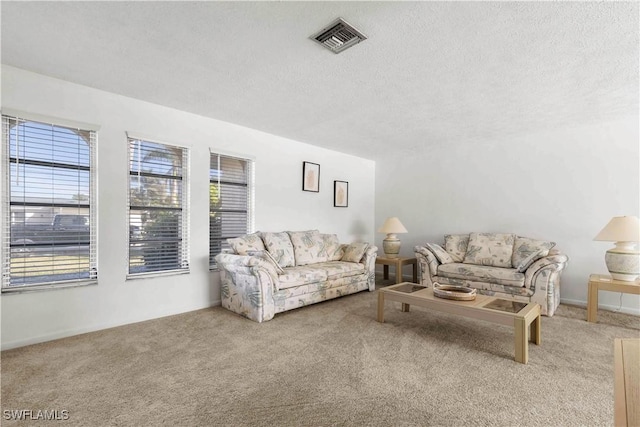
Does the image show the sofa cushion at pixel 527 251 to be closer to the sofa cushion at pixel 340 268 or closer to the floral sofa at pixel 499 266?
the floral sofa at pixel 499 266

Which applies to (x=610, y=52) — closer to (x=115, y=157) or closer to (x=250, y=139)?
(x=250, y=139)

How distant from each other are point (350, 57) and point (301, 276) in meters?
2.43

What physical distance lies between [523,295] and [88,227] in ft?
16.3

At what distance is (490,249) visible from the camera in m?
4.63

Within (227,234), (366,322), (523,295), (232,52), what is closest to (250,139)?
(227,234)

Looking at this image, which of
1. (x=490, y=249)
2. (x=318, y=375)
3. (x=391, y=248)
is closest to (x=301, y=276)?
(x=318, y=375)

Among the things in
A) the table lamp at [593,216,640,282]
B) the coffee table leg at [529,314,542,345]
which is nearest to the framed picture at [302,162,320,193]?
the coffee table leg at [529,314,542,345]

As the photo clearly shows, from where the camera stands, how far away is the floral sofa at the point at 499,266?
3768 millimetres

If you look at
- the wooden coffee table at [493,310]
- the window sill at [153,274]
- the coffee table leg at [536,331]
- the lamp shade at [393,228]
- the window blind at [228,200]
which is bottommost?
the coffee table leg at [536,331]

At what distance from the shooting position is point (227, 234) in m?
4.30

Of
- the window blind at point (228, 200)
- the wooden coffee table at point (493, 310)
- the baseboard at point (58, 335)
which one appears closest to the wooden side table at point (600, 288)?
the wooden coffee table at point (493, 310)

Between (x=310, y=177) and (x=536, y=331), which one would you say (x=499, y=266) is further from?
(x=310, y=177)

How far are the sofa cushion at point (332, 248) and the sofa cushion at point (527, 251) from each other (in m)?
2.45

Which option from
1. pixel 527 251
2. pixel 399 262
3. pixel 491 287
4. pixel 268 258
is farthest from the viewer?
pixel 399 262
